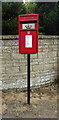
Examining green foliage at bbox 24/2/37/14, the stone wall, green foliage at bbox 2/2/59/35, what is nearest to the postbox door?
the stone wall

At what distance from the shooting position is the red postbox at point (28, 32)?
3299mm

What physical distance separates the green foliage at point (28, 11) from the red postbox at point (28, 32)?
1.70 metres

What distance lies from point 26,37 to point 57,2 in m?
3.59

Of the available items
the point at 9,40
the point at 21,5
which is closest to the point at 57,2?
the point at 21,5

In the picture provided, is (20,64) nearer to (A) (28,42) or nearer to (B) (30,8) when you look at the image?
(A) (28,42)

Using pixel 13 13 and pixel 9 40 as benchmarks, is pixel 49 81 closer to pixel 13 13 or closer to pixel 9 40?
pixel 9 40

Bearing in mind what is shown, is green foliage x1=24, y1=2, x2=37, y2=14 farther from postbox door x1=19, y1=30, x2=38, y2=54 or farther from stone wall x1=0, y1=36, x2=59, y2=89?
postbox door x1=19, y1=30, x2=38, y2=54

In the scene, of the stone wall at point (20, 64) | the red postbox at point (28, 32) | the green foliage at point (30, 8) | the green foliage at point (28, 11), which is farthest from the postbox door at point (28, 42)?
the green foliage at point (30, 8)

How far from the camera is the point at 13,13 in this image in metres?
5.52

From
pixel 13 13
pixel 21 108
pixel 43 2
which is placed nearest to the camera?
pixel 21 108

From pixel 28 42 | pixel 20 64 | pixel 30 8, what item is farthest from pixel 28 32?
pixel 30 8

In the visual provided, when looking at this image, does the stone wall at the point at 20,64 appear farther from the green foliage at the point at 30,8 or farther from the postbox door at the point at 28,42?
the green foliage at the point at 30,8

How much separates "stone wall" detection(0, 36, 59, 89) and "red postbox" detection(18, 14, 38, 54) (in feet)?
2.97

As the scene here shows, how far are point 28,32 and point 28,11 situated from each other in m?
3.34
